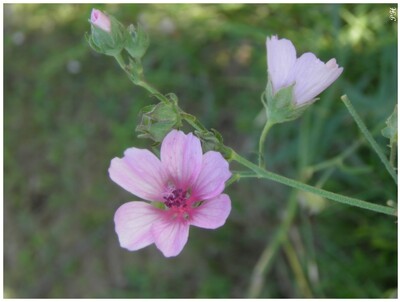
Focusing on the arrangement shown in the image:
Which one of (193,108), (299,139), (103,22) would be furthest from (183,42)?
(103,22)

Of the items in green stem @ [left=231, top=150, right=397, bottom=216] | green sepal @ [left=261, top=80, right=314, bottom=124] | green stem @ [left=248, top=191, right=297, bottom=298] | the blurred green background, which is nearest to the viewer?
green stem @ [left=231, top=150, right=397, bottom=216]

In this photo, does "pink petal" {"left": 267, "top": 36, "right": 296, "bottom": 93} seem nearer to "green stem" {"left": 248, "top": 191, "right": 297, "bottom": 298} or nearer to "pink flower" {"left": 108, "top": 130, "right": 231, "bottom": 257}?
"pink flower" {"left": 108, "top": 130, "right": 231, "bottom": 257}

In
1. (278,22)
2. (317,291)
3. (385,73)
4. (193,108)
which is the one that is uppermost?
(278,22)

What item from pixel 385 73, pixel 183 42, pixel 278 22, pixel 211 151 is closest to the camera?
pixel 211 151

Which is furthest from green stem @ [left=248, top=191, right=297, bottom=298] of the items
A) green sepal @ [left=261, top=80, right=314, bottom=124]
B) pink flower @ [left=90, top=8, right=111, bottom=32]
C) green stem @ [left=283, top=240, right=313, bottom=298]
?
pink flower @ [left=90, top=8, right=111, bottom=32]

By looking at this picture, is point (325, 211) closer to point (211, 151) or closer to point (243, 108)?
point (243, 108)

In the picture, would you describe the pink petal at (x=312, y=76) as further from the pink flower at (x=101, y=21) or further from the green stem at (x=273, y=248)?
the green stem at (x=273, y=248)

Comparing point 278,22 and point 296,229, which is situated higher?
point 278,22
